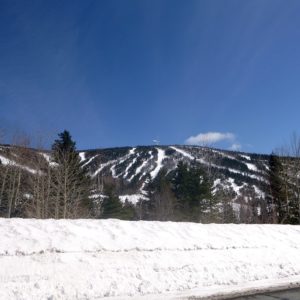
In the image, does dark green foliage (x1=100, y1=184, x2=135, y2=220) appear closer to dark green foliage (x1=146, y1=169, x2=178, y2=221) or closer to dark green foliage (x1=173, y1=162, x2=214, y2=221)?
dark green foliage (x1=146, y1=169, x2=178, y2=221)

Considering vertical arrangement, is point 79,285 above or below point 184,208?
below

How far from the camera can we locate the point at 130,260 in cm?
1040

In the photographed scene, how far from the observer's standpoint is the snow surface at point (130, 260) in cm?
866

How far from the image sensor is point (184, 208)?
4994 cm

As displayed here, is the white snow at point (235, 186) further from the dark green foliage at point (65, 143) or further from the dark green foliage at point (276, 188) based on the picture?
the dark green foliage at point (65, 143)

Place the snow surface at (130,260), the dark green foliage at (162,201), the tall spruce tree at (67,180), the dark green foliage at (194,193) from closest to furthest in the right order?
the snow surface at (130,260) < the tall spruce tree at (67,180) < the dark green foliage at (194,193) < the dark green foliage at (162,201)

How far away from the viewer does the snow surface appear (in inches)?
341

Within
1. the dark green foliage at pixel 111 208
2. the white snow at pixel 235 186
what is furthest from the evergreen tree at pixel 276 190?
the white snow at pixel 235 186

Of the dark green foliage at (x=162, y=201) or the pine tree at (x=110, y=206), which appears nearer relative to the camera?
the pine tree at (x=110, y=206)

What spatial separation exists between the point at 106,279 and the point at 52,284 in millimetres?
1293

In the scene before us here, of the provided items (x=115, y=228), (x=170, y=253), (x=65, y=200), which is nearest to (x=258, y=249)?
(x=170, y=253)

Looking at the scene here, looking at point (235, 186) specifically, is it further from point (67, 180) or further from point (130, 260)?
point (130, 260)

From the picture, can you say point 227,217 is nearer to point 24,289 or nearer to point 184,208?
point 184,208

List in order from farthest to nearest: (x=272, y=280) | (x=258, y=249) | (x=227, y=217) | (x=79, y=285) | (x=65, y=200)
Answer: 1. (x=227, y=217)
2. (x=65, y=200)
3. (x=258, y=249)
4. (x=272, y=280)
5. (x=79, y=285)
